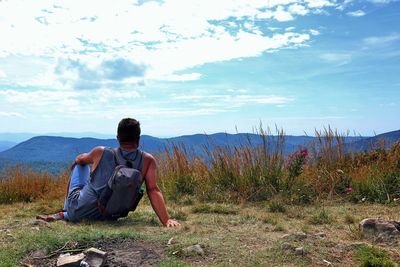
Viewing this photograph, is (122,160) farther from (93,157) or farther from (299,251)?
(299,251)

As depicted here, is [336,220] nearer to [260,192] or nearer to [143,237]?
[260,192]

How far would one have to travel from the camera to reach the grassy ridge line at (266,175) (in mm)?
6543

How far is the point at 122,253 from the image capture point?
3.32m

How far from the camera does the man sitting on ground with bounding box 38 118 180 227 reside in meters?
→ 4.51

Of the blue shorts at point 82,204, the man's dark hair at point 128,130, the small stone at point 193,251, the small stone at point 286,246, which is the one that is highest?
the man's dark hair at point 128,130

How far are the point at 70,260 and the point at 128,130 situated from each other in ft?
5.62

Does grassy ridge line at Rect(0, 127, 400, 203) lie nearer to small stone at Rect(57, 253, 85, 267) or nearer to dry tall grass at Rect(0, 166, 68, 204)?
dry tall grass at Rect(0, 166, 68, 204)

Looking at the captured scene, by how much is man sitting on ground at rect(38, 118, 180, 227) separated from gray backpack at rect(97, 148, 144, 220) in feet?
0.08

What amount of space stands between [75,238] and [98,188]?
1.05m

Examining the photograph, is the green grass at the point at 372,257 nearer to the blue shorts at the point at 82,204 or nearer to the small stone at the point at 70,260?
the small stone at the point at 70,260

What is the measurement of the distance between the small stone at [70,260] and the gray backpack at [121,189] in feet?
4.00

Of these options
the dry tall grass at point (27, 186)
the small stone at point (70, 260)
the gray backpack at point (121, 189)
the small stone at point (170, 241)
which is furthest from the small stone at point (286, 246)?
the dry tall grass at point (27, 186)

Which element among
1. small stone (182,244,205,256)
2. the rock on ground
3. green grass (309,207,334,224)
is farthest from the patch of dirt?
green grass (309,207,334,224)

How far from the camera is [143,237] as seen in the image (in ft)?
12.3
